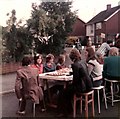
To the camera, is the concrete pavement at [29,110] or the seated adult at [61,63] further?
the seated adult at [61,63]

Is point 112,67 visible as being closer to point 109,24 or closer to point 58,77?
point 58,77

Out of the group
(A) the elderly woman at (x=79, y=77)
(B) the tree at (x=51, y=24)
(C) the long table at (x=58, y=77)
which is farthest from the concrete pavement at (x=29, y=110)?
(B) the tree at (x=51, y=24)

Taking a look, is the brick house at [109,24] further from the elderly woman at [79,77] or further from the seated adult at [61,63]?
the elderly woman at [79,77]

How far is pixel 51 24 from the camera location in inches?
539

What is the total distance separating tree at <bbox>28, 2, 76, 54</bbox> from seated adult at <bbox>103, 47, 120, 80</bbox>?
7.77 metres

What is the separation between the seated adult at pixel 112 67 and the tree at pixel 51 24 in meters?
7.77

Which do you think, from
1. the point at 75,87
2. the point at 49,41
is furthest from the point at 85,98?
the point at 49,41

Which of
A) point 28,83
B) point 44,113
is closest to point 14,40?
point 44,113

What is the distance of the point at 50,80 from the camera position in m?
5.45

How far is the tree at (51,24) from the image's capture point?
13164 millimetres

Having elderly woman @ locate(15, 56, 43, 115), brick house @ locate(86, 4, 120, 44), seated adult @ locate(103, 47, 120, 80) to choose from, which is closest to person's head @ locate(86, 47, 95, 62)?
seated adult @ locate(103, 47, 120, 80)

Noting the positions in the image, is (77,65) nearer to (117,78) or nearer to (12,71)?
(117,78)

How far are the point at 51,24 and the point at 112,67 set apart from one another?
8.46 metres

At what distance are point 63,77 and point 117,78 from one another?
48.7 inches
